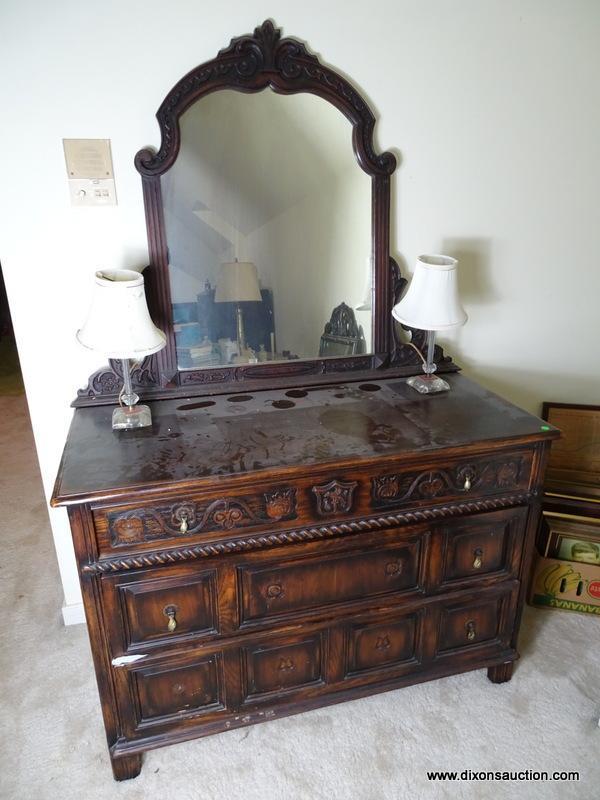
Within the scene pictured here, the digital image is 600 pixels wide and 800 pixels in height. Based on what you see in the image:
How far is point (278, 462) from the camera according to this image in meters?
1.21

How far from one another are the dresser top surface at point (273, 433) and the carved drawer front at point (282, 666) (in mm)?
508

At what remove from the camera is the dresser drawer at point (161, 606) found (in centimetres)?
122

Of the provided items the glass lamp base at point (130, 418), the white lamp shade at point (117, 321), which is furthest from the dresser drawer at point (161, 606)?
the white lamp shade at point (117, 321)


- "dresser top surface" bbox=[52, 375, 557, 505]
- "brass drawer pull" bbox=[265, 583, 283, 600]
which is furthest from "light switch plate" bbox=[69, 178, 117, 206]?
"brass drawer pull" bbox=[265, 583, 283, 600]

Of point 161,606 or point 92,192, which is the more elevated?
point 92,192

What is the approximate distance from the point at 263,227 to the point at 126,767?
4.89 feet

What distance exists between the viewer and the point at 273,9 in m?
1.45

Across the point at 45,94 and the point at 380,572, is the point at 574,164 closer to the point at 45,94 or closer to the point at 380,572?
the point at 380,572

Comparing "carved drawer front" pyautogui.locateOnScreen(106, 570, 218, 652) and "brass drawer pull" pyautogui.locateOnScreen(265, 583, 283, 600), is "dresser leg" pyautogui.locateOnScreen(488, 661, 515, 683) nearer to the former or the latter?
"brass drawer pull" pyautogui.locateOnScreen(265, 583, 283, 600)

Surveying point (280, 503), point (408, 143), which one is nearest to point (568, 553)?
point (280, 503)

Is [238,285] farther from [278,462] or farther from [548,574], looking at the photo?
[548,574]

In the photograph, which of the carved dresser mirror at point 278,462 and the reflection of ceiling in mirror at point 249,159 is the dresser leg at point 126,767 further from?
the reflection of ceiling in mirror at point 249,159

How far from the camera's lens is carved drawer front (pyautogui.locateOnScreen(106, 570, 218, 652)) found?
1229mm

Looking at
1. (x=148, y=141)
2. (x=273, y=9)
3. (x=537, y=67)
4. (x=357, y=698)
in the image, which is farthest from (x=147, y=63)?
(x=357, y=698)
